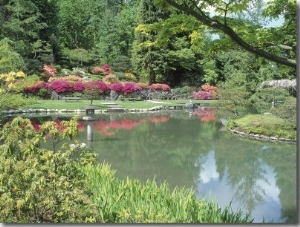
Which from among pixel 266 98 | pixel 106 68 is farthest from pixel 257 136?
pixel 106 68

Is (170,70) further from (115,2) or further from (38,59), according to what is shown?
(115,2)

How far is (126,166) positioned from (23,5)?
2430 millimetres

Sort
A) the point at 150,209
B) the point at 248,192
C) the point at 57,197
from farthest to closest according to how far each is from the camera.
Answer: the point at 248,192
the point at 150,209
the point at 57,197

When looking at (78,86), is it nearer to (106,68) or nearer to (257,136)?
(106,68)

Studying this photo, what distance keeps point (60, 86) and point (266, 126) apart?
16.7 feet

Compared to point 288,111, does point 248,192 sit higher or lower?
lower

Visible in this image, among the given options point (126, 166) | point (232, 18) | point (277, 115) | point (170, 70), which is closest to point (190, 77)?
point (170, 70)

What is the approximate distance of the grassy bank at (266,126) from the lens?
24.5ft

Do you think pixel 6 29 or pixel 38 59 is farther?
pixel 38 59

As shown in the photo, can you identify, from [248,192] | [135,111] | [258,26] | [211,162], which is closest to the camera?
[258,26]

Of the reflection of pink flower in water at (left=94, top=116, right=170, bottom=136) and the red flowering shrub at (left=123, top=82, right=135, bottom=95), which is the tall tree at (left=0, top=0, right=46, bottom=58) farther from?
the red flowering shrub at (left=123, top=82, right=135, bottom=95)

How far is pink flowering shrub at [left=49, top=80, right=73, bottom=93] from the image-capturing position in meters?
9.07

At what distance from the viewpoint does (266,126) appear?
8.00m

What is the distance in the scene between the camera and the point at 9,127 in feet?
8.02
